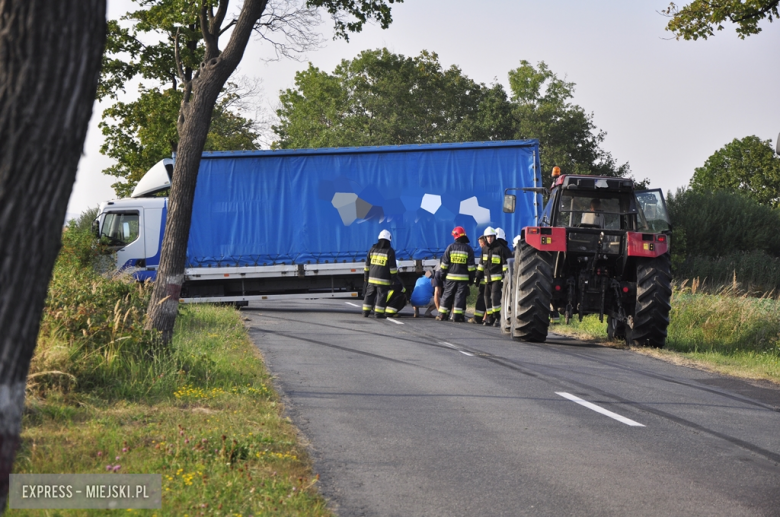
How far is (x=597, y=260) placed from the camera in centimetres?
1469

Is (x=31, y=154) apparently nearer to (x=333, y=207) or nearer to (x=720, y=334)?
(x=720, y=334)

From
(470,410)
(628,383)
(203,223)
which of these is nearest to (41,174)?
(470,410)

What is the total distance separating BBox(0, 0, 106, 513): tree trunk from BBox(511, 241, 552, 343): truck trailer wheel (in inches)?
462

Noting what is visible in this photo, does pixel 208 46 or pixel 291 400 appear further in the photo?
pixel 208 46

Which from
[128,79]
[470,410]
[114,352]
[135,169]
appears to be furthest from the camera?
[135,169]

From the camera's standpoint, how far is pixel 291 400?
28.6 feet

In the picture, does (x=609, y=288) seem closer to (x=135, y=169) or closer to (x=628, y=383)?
(x=628, y=383)

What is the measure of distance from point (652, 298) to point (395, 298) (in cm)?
757

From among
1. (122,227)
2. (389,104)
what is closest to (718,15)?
(122,227)

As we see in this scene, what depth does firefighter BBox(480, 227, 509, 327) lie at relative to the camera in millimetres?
18391

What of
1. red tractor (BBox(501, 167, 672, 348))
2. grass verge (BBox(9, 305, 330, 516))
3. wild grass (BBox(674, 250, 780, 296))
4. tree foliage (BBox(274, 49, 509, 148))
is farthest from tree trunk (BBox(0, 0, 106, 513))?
tree foliage (BBox(274, 49, 509, 148))

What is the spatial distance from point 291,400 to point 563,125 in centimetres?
4887

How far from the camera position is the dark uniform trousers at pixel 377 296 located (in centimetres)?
1967

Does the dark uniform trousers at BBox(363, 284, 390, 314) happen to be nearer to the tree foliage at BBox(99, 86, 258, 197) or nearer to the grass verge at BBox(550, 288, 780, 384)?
the grass verge at BBox(550, 288, 780, 384)
